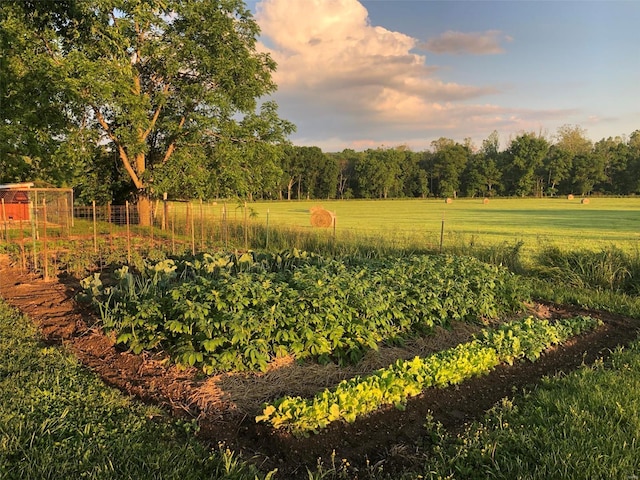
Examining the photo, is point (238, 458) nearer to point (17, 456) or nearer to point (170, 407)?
point (170, 407)

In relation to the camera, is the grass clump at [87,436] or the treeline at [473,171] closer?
the grass clump at [87,436]

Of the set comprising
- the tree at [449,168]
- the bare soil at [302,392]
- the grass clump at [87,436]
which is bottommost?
the bare soil at [302,392]

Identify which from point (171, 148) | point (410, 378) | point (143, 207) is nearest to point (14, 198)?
point (143, 207)

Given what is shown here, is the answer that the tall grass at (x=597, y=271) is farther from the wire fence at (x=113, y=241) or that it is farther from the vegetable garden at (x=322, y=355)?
the wire fence at (x=113, y=241)

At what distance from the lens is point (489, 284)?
6258mm

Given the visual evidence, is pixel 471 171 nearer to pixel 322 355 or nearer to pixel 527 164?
pixel 527 164

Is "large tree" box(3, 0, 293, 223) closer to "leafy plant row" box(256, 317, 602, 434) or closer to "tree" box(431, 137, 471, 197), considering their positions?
"leafy plant row" box(256, 317, 602, 434)

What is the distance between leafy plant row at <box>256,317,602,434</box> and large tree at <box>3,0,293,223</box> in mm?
13789

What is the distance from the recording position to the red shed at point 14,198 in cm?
1769

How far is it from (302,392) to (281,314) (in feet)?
2.47

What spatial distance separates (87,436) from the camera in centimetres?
296

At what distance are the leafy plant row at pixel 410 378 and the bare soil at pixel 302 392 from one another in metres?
0.09

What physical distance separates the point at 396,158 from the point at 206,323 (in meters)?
86.9

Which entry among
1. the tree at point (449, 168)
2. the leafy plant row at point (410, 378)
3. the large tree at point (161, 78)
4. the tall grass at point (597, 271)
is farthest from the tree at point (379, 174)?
the leafy plant row at point (410, 378)
